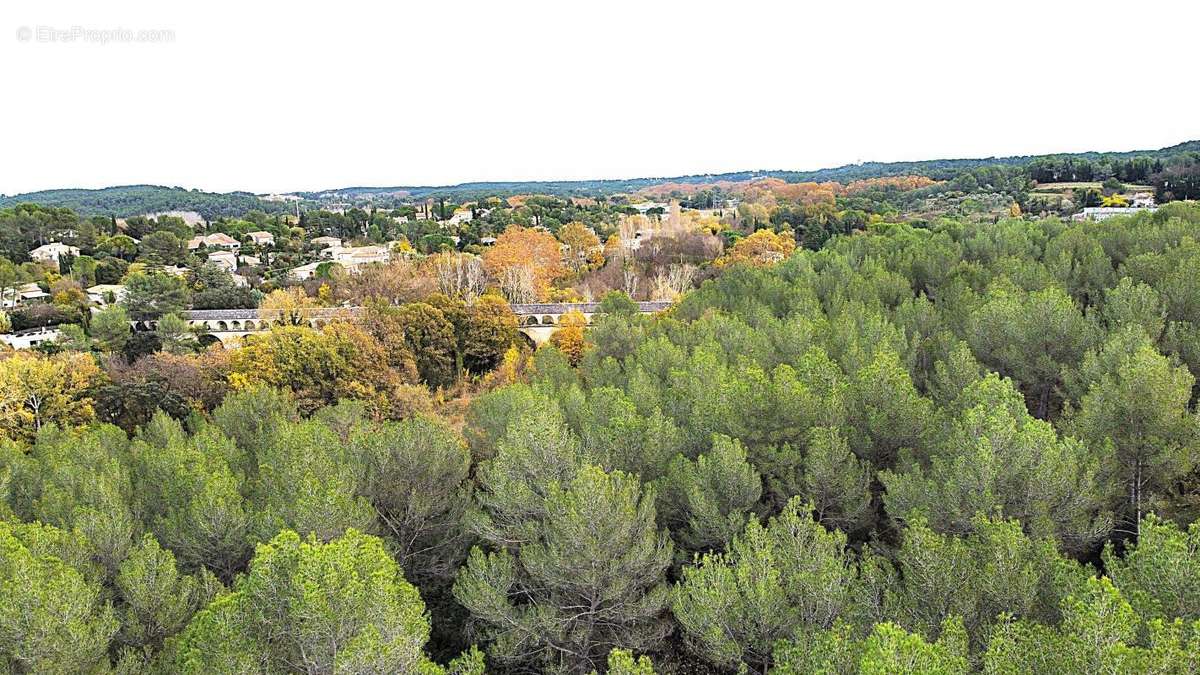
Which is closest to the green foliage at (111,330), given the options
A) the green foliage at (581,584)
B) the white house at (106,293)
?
the white house at (106,293)

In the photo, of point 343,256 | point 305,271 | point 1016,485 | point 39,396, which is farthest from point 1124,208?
point 39,396

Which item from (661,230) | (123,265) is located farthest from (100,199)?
(661,230)

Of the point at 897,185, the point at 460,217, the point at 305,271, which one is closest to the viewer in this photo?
the point at 305,271

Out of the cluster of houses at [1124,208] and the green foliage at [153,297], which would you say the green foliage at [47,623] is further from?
the cluster of houses at [1124,208]

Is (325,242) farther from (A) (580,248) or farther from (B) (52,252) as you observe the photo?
(A) (580,248)

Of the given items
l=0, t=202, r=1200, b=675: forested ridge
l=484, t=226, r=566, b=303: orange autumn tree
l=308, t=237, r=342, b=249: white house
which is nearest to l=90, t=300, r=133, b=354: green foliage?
l=0, t=202, r=1200, b=675: forested ridge

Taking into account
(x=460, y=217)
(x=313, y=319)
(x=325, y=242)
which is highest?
(x=460, y=217)

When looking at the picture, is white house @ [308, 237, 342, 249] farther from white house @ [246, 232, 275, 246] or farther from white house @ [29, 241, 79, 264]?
white house @ [29, 241, 79, 264]
